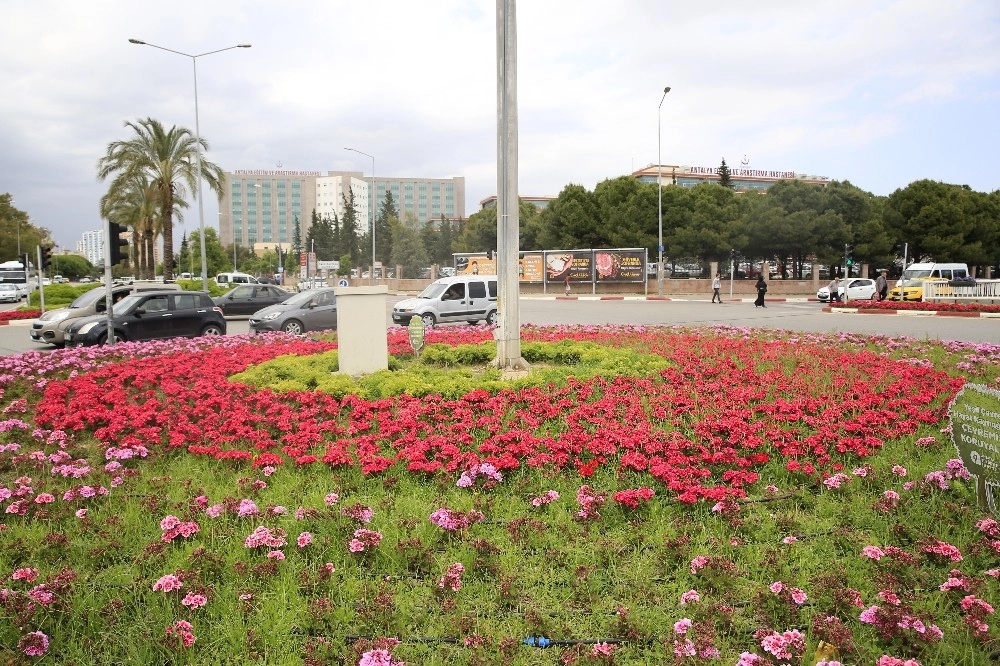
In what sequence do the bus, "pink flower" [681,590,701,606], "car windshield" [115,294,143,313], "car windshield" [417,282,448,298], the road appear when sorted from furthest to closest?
the bus, "car windshield" [417,282,448,298], the road, "car windshield" [115,294,143,313], "pink flower" [681,590,701,606]

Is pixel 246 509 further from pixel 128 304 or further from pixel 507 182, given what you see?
pixel 128 304

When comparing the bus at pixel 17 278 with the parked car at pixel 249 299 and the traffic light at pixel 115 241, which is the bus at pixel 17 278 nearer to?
the parked car at pixel 249 299

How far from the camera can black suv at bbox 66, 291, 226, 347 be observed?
15.1m

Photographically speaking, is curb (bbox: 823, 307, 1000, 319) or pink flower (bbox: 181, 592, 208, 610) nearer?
pink flower (bbox: 181, 592, 208, 610)

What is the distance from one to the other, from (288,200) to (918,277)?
17188 centimetres

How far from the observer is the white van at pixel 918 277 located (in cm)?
3716

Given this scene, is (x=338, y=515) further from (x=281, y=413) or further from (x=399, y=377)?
(x=399, y=377)

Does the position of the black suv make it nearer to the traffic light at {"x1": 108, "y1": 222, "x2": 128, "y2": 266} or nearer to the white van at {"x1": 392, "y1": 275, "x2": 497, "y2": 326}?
the traffic light at {"x1": 108, "y1": 222, "x2": 128, "y2": 266}

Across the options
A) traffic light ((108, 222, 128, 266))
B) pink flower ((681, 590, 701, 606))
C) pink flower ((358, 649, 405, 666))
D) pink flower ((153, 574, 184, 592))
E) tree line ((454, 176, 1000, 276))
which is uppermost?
tree line ((454, 176, 1000, 276))

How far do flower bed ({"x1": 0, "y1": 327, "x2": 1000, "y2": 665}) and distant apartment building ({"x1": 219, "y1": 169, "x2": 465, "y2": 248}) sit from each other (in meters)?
177

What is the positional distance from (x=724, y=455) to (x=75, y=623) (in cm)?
399

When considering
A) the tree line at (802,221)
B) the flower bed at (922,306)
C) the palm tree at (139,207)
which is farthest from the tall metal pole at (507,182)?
the tree line at (802,221)

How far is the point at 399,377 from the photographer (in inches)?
321

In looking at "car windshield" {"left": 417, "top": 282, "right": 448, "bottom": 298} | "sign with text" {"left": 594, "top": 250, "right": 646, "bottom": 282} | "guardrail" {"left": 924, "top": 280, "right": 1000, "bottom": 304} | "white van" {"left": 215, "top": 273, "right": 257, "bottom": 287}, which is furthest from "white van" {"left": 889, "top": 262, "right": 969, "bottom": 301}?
"white van" {"left": 215, "top": 273, "right": 257, "bottom": 287}
